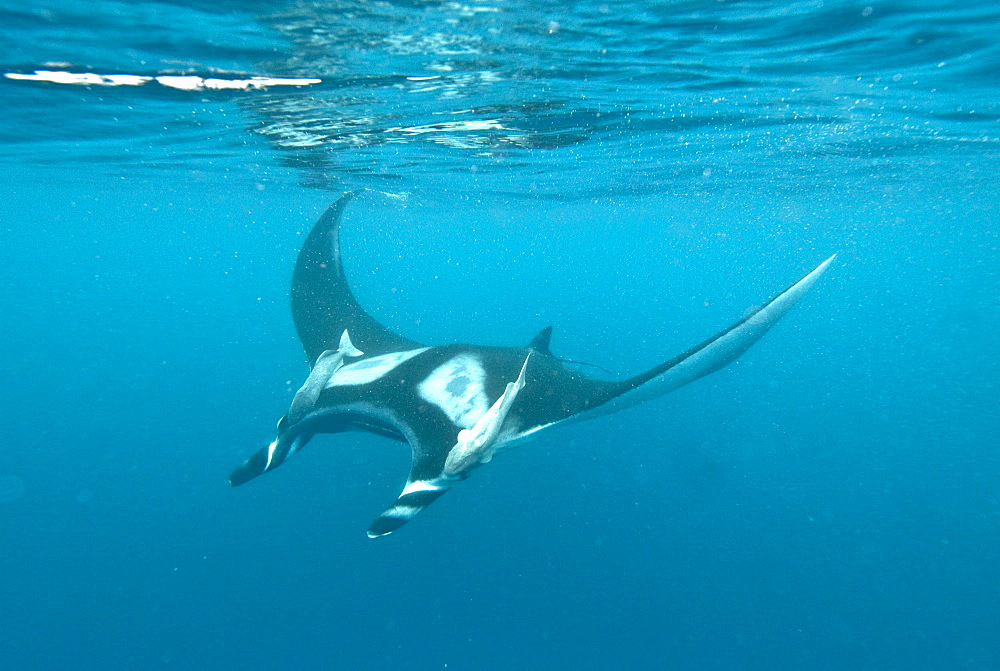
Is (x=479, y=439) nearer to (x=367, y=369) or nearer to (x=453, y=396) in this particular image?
(x=453, y=396)

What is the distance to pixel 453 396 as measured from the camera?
4.60 metres

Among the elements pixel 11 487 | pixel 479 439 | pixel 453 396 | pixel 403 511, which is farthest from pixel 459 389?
pixel 11 487

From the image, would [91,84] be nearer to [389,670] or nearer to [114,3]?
[114,3]

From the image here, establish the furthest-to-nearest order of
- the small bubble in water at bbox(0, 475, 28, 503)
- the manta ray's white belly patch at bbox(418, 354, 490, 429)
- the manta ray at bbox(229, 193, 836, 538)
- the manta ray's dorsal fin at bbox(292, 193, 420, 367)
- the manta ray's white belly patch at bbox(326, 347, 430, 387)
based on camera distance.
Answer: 1. the small bubble in water at bbox(0, 475, 28, 503)
2. the manta ray's dorsal fin at bbox(292, 193, 420, 367)
3. the manta ray's white belly patch at bbox(326, 347, 430, 387)
4. the manta ray's white belly patch at bbox(418, 354, 490, 429)
5. the manta ray at bbox(229, 193, 836, 538)

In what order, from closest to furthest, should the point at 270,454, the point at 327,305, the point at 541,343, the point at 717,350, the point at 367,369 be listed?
the point at 717,350 → the point at 270,454 → the point at 367,369 → the point at 541,343 → the point at 327,305

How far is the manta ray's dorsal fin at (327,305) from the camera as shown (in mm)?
6812

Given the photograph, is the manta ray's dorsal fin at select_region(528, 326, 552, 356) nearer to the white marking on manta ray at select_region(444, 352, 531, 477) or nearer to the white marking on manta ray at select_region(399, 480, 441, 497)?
the white marking on manta ray at select_region(444, 352, 531, 477)

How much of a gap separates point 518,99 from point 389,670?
9.93 metres

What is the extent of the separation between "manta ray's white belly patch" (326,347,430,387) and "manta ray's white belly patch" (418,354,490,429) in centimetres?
58

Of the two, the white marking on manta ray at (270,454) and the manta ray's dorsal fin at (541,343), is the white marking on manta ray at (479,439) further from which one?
the manta ray's dorsal fin at (541,343)

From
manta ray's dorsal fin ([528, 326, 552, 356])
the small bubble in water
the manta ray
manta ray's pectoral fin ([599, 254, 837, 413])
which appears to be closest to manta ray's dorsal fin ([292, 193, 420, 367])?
the manta ray

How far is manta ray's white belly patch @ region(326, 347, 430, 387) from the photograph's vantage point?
511cm

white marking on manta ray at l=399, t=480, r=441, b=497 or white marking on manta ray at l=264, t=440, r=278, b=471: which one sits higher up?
white marking on manta ray at l=399, t=480, r=441, b=497

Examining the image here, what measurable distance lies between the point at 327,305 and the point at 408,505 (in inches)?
182
